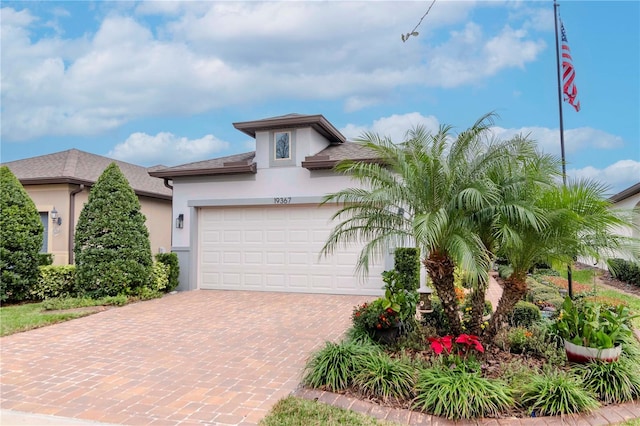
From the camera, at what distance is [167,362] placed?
529 cm

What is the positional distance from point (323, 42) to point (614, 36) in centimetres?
755

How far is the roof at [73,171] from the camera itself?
1288cm

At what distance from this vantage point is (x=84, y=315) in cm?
838

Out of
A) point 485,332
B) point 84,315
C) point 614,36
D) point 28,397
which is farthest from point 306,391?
point 614,36

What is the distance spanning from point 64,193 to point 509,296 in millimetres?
13408

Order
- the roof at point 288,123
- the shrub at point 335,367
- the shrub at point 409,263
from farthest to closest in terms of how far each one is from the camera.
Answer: the roof at point 288,123, the shrub at point 409,263, the shrub at point 335,367

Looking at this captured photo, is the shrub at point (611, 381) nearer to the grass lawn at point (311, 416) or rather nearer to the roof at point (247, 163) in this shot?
the grass lawn at point (311, 416)

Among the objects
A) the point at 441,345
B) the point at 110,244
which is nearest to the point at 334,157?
the point at 110,244

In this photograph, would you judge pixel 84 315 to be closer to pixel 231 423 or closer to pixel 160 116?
pixel 231 423

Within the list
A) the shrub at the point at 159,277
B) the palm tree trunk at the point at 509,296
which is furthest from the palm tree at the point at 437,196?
the shrub at the point at 159,277

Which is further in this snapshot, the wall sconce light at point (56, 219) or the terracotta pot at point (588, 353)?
the wall sconce light at point (56, 219)

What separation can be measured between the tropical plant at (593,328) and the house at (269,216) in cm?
586

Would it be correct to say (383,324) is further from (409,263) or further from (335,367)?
(409,263)

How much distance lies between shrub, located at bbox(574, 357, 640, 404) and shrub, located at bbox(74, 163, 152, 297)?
9635 mm
